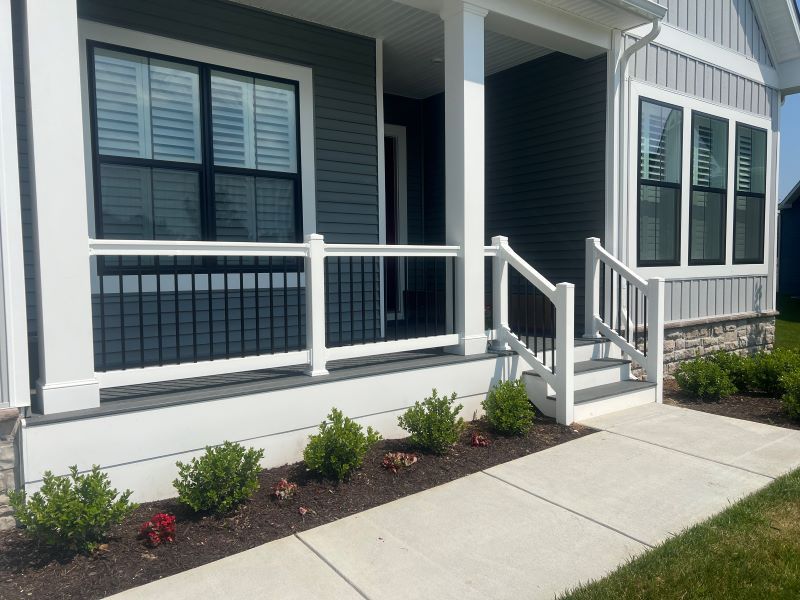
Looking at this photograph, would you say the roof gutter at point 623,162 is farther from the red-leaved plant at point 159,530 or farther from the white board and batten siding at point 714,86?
the red-leaved plant at point 159,530

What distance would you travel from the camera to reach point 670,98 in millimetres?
6617

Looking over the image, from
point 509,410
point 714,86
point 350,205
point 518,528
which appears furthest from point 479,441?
point 714,86

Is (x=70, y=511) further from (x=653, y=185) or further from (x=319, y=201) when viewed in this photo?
(x=653, y=185)

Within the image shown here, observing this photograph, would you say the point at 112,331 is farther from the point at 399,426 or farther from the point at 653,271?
the point at 653,271

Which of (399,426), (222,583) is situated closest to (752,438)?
(399,426)

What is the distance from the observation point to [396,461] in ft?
12.2

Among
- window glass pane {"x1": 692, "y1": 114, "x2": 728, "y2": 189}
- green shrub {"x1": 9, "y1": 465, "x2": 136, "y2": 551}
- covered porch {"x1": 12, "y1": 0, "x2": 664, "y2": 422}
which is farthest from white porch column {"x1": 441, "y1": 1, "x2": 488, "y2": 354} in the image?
window glass pane {"x1": 692, "y1": 114, "x2": 728, "y2": 189}

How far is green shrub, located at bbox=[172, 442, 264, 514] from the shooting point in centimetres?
304

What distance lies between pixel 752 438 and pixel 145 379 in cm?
425

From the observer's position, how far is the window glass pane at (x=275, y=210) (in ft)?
17.6

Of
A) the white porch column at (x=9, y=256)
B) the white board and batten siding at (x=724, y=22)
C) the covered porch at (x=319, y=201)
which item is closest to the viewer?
the white porch column at (x=9, y=256)

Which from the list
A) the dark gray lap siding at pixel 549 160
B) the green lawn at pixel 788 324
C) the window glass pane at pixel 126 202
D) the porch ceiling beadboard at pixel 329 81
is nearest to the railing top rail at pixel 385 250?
the porch ceiling beadboard at pixel 329 81

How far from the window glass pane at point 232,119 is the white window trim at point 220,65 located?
0.14 m

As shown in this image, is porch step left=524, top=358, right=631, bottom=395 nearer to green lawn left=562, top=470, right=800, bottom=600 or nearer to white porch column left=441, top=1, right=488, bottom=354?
white porch column left=441, top=1, right=488, bottom=354
